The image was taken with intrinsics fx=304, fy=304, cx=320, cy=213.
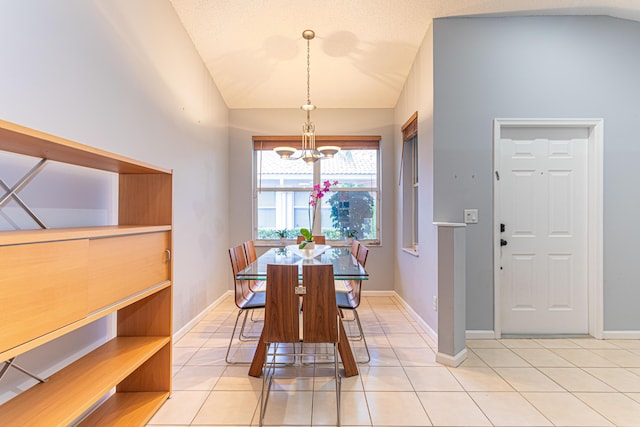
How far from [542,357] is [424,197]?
167 centimetres

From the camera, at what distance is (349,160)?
457cm

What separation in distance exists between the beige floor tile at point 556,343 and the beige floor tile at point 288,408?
7.28 feet

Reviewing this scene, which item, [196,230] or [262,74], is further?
[262,74]

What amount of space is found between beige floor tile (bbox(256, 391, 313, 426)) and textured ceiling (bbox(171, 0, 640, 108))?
315cm

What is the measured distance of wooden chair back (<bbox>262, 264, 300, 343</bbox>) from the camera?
5.82ft

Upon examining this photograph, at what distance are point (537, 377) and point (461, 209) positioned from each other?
1399 millimetres

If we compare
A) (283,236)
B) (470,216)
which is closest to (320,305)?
(470,216)

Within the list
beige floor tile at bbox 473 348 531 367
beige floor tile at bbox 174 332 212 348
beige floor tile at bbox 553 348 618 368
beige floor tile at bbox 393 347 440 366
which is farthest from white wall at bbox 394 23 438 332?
beige floor tile at bbox 174 332 212 348

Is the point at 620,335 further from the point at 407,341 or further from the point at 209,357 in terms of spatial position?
the point at 209,357

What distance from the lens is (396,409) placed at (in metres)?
1.81

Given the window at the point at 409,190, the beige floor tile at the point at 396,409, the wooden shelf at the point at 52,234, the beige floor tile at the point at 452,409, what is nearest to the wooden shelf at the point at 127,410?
the wooden shelf at the point at 52,234

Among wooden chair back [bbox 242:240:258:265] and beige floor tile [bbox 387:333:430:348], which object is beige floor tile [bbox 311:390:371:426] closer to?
beige floor tile [bbox 387:333:430:348]

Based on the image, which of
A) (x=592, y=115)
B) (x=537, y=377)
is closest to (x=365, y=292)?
(x=537, y=377)

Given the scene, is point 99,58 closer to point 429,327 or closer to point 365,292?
point 429,327
